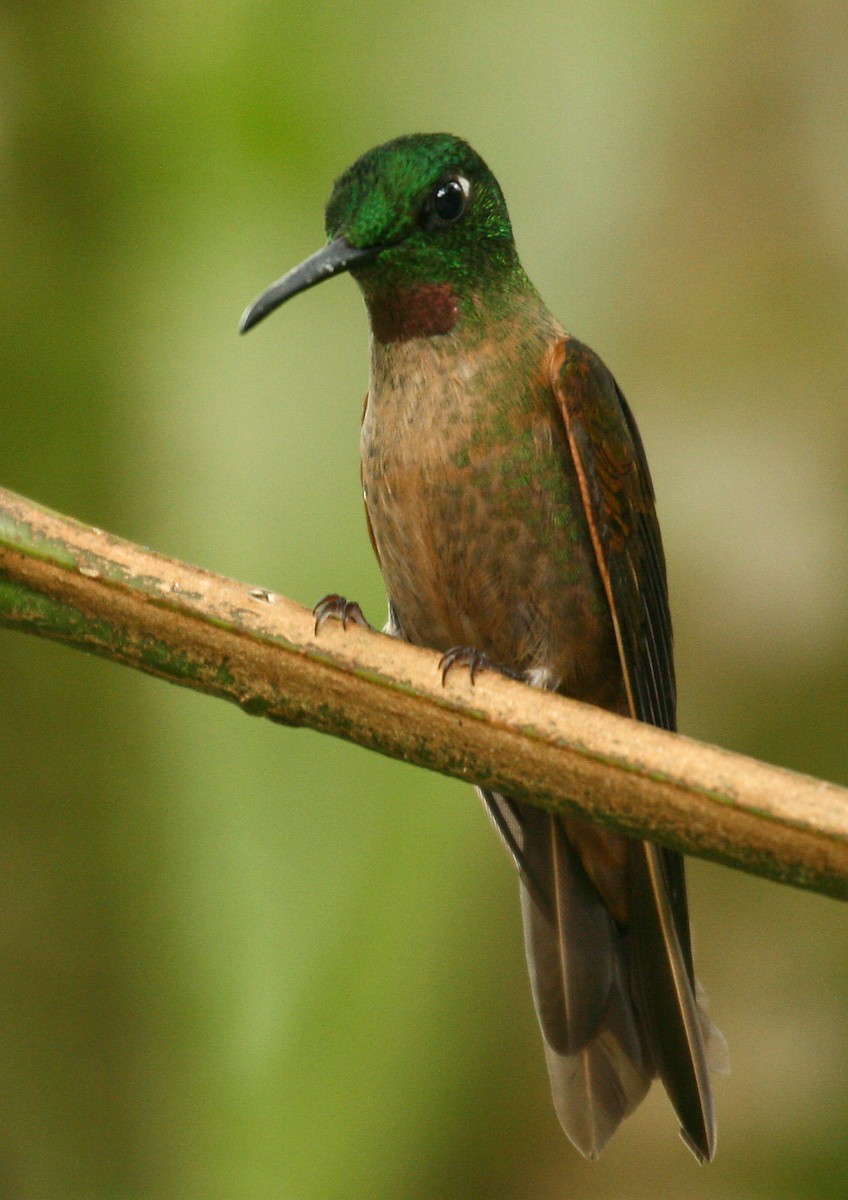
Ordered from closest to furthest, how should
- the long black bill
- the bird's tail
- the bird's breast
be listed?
the long black bill → the bird's tail → the bird's breast

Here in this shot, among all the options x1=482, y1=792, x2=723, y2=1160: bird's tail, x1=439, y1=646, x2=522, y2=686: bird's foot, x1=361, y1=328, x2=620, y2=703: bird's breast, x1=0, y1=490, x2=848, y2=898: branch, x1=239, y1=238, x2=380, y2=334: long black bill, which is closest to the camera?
x1=0, y1=490, x2=848, y2=898: branch

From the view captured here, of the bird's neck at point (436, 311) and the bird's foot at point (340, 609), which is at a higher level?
the bird's neck at point (436, 311)

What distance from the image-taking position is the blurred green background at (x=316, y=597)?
2.14 meters

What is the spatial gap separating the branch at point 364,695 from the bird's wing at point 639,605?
2.21ft

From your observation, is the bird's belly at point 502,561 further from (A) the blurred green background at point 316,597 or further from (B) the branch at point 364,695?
(B) the branch at point 364,695

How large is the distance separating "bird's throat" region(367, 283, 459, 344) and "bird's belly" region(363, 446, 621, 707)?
0.68 feet

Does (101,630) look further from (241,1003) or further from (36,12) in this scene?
(36,12)

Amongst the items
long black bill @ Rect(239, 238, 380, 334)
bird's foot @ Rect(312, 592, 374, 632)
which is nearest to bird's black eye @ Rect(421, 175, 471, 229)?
long black bill @ Rect(239, 238, 380, 334)

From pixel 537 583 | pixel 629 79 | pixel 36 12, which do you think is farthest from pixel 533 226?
pixel 36 12

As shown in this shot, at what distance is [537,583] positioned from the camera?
7.45 feet

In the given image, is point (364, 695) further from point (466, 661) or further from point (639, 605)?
point (639, 605)

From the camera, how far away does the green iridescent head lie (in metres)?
2.10

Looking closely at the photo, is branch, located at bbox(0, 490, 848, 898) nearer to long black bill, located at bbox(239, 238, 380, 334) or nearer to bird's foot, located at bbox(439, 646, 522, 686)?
bird's foot, located at bbox(439, 646, 522, 686)

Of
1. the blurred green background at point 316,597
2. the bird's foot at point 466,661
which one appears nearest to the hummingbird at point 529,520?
the blurred green background at point 316,597
